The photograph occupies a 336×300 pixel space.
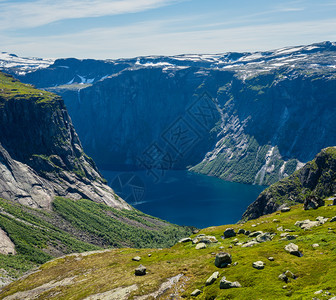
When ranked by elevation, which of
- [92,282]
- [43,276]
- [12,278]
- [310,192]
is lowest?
[12,278]

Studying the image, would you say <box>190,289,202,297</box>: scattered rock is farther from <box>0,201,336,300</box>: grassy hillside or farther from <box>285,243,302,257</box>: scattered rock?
<box>285,243,302,257</box>: scattered rock

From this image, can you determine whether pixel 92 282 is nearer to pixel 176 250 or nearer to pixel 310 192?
pixel 176 250

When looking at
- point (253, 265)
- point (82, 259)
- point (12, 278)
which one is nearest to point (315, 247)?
point (253, 265)

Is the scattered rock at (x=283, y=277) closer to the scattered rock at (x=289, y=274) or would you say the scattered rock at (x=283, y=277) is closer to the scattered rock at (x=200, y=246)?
the scattered rock at (x=289, y=274)

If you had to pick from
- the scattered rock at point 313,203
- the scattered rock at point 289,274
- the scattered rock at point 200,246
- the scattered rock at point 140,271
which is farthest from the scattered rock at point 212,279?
the scattered rock at point 313,203

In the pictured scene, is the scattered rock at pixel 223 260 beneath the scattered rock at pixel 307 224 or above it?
above

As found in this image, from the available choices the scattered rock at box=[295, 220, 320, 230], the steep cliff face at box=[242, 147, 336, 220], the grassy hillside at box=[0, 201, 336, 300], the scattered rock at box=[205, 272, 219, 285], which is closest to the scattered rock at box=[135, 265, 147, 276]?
the grassy hillside at box=[0, 201, 336, 300]
